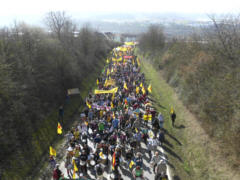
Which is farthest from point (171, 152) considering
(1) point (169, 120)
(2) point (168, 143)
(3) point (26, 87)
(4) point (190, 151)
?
(3) point (26, 87)

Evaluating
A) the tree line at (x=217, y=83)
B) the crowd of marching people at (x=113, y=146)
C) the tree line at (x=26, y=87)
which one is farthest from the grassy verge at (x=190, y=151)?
the tree line at (x=26, y=87)

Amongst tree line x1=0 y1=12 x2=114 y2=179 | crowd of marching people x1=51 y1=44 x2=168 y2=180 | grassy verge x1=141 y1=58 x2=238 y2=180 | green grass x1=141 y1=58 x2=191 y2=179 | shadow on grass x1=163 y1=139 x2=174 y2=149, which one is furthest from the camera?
shadow on grass x1=163 y1=139 x2=174 y2=149

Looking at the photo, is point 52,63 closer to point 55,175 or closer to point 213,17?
point 55,175

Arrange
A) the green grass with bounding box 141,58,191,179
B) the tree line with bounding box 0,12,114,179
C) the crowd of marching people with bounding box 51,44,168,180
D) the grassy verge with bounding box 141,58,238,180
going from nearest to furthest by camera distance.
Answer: the crowd of marching people with bounding box 51,44,168,180 < the grassy verge with bounding box 141,58,238,180 < the green grass with bounding box 141,58,191,179 < the tree line with bounding box 0,12,114,179

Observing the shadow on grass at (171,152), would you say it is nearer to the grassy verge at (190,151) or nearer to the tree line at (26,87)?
the grassy verge at (190,151)

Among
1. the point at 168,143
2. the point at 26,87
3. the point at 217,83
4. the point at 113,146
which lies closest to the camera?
the point at 113,146

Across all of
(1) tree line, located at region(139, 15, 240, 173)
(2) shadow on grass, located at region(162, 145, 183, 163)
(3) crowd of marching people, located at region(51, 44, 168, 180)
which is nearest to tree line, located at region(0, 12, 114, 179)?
(3) crowd of marching people, located at region(51, 44, 168, 180)

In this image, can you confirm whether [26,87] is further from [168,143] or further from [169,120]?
[169,120]

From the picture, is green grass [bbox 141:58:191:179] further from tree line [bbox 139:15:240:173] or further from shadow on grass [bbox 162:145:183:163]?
tree line [bbox 139:15:240:173]
